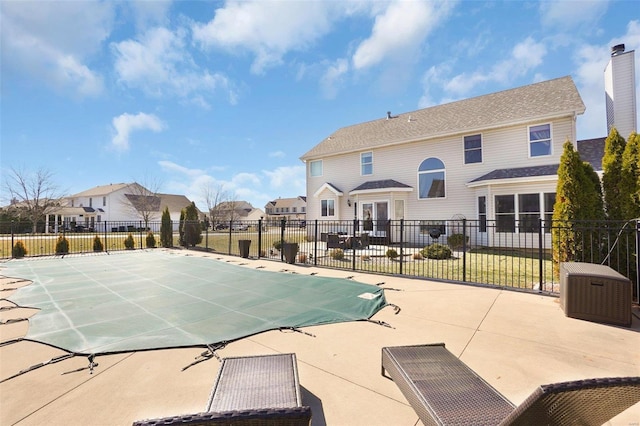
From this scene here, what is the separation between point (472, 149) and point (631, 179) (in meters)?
10.8

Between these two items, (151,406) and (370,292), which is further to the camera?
(370,292)

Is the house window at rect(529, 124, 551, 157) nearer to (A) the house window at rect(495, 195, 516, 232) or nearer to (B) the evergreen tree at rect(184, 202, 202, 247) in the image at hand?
(A) the house window at rect(495, 195, 516, 232)

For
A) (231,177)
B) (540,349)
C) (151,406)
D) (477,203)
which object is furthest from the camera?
(231,177)

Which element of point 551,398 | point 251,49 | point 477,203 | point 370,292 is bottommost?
point 370,292

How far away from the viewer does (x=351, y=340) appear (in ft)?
11.9

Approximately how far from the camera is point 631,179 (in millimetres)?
5250

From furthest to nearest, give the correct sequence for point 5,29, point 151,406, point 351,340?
1. point 5,29
2. point 351,340
3. point 151,406

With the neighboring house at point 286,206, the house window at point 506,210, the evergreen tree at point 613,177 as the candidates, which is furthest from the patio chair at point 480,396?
the neighboring house at point 286,206

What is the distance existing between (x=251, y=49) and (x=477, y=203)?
45.1ft

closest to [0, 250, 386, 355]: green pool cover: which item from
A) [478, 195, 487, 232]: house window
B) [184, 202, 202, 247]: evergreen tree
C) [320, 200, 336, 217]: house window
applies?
[184, 202, 202, 247]: evergreen tree

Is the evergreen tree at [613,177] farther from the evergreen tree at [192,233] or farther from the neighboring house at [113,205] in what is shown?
the neighboring house at [113,205]

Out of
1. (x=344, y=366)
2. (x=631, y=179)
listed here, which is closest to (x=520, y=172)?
(x=631, y=179)

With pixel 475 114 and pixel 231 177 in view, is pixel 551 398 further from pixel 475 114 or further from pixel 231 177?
pixel 231 177

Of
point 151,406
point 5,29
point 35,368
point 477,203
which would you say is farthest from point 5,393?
point 477,203
